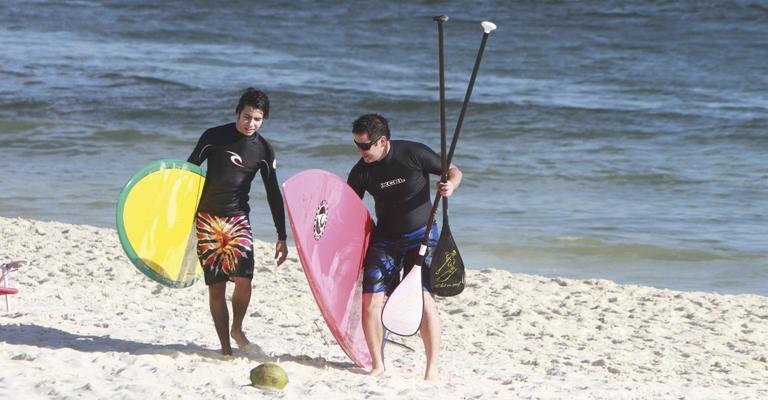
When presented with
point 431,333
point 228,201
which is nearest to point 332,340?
point 431,333

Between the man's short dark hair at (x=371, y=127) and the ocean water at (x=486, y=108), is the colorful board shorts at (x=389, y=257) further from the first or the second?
the ocean water at (x=486, y=108)

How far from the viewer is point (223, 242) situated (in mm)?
5047

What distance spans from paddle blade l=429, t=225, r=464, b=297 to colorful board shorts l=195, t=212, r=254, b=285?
2.75 ft

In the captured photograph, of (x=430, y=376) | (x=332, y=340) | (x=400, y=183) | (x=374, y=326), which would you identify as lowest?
(x=332, y=340)

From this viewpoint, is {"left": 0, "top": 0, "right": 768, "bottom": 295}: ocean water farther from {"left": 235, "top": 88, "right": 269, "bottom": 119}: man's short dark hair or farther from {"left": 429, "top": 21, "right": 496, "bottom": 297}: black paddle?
{"left": 235, "top": 88, "right": 269, "bottom": 119}: man's short dark hair

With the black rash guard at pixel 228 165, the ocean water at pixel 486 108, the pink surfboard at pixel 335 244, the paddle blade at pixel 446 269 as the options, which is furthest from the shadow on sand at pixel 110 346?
the ocean water at pixel 486 108

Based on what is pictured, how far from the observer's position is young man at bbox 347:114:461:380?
506cm

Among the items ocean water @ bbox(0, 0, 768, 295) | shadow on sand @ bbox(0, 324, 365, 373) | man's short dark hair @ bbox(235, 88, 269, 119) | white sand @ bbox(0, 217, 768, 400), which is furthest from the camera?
ocean water @ bbox(0, 0, 768, 295)

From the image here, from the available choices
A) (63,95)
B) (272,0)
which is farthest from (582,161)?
(272,0)

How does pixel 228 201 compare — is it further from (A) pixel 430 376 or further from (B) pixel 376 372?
(A) pixel 430 376

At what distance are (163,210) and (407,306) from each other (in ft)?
4.02

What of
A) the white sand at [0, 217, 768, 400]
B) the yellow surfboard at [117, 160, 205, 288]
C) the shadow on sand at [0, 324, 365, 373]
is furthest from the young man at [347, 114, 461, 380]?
the yellow surfboard at [117, 160, 205, 288]

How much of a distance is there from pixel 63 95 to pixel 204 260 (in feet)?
47.2

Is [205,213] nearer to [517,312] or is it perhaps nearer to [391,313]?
[391,313]
